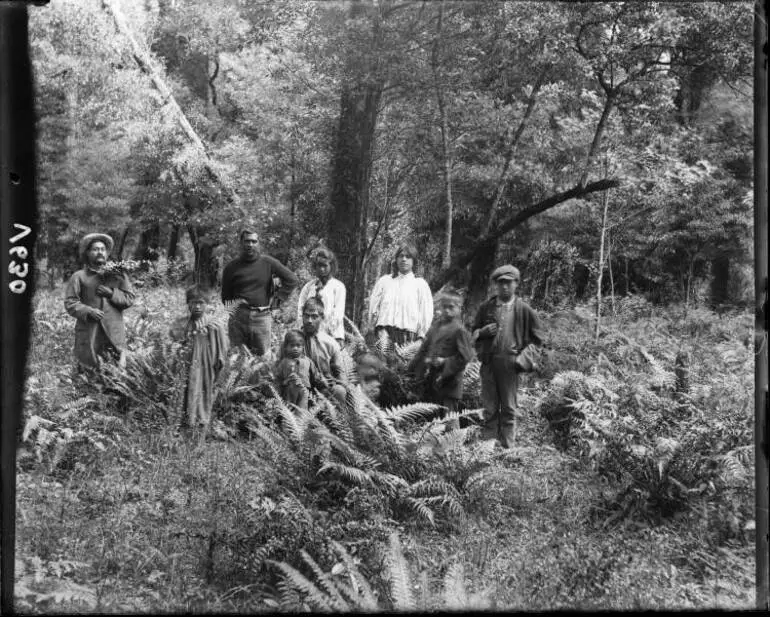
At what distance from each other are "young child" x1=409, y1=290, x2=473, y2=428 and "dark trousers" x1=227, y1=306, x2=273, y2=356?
5.37 feet

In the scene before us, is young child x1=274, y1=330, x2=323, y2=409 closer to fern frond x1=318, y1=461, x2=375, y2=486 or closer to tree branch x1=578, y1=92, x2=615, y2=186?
fern frond x1=318, y1=461, x2=375, y2=486

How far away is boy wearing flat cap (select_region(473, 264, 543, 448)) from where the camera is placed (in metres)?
6.35

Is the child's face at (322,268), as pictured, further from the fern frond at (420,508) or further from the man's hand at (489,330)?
the fern frond at (420,508)

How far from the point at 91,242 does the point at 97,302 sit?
1.10 meters

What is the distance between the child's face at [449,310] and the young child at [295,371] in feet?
4.37

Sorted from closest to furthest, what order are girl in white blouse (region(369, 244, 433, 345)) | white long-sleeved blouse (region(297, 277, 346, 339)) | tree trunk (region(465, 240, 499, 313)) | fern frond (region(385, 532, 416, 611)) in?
fern frond (region(385, 532, 416, 611)), white long-sleeved blouse (region(297, 277, 346, 339)), tree trunk (region(465, 240, 499, 313)), girl in white blouse (region(369, 244, 433, 345))

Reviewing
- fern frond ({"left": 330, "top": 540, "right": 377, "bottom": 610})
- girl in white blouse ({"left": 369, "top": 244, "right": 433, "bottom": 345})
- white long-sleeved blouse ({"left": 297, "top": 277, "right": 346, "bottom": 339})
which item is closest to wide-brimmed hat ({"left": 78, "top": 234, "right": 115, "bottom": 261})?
white long-sleeved blouse ({"left": 297, "top": 277, "right": 346, "bottom": 339})

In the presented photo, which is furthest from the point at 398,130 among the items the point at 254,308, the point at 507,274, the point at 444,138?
the point at 254,308

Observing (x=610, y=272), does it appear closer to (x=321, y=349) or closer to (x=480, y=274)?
(x=480, y=274)

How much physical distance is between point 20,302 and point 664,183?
519cm

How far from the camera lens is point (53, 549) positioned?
394cm

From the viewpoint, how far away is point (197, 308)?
20.1 ft

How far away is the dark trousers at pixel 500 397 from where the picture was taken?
6500 mm

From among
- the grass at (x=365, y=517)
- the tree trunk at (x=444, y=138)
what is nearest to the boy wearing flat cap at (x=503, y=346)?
the grass at (x=365, y=517)
